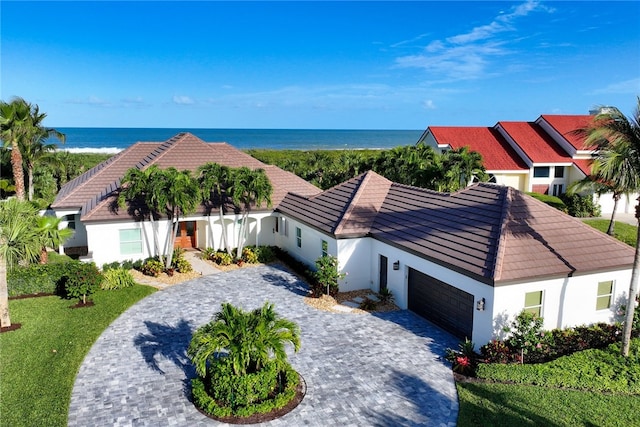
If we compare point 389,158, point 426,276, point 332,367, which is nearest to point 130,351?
point 332,367

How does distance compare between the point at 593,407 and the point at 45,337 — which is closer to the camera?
the point at 593,407

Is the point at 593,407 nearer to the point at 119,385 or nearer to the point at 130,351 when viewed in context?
the point at 119,385

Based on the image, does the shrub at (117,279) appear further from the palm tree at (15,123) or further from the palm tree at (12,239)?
the palm tree at (15,123)

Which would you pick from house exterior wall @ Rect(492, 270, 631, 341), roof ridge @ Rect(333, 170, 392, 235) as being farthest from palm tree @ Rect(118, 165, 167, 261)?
house exterior wall @ Rect(492, 270, 631, 341)

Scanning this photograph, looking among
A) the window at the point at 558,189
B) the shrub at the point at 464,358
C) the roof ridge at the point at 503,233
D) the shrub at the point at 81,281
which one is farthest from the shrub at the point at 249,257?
the window at the point at 558,189

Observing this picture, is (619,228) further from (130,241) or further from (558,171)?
(130,241)

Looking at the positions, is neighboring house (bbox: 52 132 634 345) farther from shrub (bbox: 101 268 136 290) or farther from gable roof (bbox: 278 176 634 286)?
shrub (bbox: 101 268 136 290)
